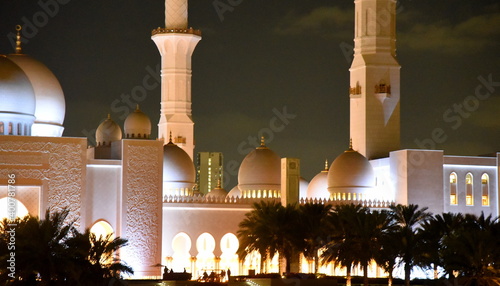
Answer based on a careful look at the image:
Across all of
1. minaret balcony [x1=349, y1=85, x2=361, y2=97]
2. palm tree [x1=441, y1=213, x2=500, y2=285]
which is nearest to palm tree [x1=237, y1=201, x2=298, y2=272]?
palm tree [x1=441, y1=213, x2=500, y2=285]

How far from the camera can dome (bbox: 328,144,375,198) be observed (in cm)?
3638

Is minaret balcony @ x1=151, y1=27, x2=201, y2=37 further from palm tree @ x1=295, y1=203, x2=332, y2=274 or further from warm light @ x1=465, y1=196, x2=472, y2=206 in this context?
warm light @ x1=465, y1=196, x2=472, y2=206

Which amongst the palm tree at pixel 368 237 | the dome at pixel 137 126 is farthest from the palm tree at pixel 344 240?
the dome at pixel 137 126

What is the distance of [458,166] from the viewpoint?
3634 centimetres

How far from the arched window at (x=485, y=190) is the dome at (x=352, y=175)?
149 inches

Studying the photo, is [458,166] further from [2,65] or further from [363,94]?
[2,65]

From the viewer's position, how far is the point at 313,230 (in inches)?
1192

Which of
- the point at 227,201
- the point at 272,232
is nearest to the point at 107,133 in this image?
the point at 227,201

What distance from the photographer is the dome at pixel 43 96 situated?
32.4m

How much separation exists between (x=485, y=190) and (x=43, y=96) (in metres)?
15.4

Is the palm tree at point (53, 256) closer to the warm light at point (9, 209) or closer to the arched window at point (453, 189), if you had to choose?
the warm light at point (9, 209)

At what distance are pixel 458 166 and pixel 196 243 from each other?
31.4 ft

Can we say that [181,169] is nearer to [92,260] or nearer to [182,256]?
[182,256]

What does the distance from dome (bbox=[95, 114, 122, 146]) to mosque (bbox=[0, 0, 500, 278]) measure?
0.15 ft
